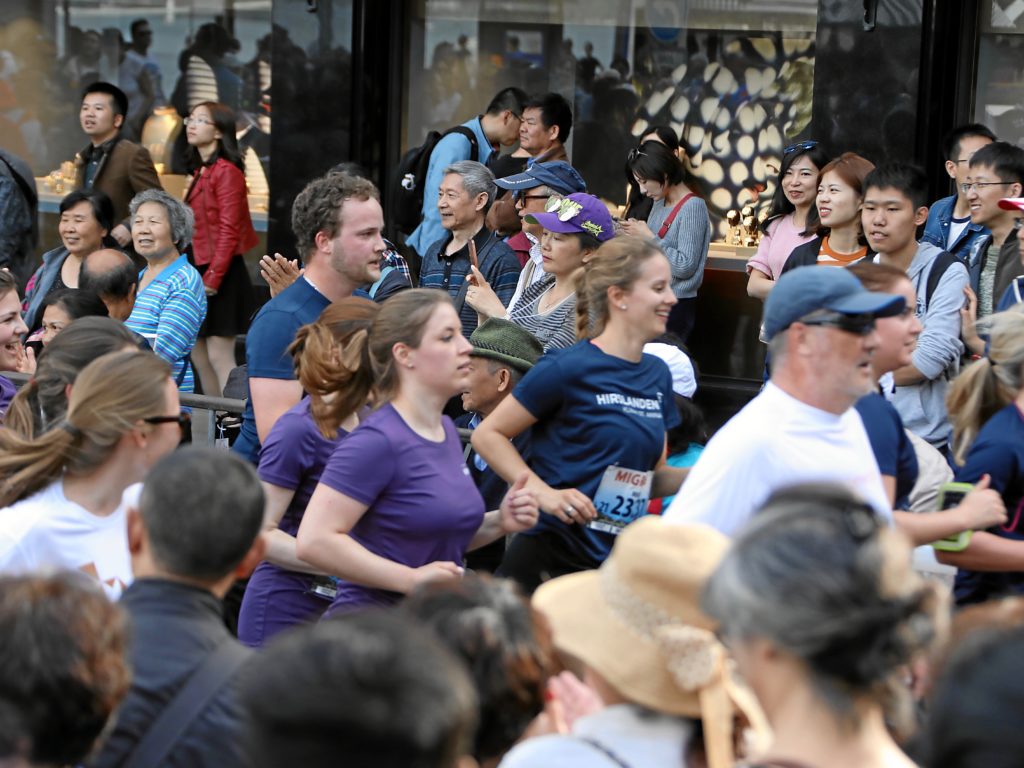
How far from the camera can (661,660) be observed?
8.52 feet

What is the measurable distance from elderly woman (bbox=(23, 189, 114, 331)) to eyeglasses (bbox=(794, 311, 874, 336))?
5857 millimetres

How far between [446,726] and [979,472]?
9.08ft

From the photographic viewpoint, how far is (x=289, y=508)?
15.4ft

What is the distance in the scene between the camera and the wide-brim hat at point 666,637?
2576 mm

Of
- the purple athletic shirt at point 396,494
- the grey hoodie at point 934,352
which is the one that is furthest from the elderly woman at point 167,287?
the grey hoodie at point 934,352

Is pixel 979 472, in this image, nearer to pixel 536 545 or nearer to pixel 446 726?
pixel 536 545

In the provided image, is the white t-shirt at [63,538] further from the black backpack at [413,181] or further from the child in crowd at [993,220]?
the black backpack at [413,181]

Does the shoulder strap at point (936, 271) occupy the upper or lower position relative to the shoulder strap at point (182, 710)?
upper

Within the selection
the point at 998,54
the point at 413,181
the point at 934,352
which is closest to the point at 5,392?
the point at 934,352

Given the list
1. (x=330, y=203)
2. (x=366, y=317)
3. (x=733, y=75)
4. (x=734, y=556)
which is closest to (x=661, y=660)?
(x=734, y=556)

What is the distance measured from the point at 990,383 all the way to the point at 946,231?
11.6 ft

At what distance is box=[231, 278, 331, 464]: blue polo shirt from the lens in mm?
5332

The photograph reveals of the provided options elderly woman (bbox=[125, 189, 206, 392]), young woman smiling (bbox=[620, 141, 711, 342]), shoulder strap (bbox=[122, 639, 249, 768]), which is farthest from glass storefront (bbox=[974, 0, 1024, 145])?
shoulder strap (bbox=[122, 639, 249, 768])

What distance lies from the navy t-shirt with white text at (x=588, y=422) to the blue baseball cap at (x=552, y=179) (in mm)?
2747
